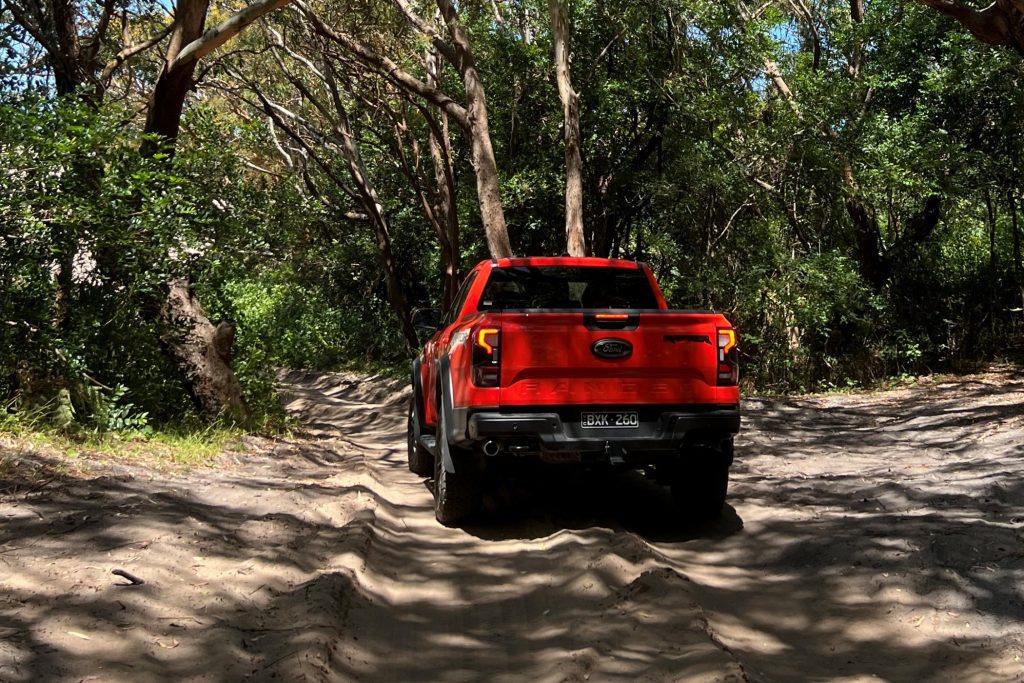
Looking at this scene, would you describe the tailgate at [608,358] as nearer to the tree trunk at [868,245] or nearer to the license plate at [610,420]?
the license plate at [610,420]

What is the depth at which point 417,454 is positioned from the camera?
31.1 feet

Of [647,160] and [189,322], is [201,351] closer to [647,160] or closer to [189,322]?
[189,322]

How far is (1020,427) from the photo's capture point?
999 centimetres

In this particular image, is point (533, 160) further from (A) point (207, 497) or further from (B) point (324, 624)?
(B) point (324, 624)

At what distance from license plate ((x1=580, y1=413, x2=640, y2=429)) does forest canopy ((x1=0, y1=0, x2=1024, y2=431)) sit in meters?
5.23

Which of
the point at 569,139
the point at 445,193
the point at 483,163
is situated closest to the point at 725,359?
the point at 483,163

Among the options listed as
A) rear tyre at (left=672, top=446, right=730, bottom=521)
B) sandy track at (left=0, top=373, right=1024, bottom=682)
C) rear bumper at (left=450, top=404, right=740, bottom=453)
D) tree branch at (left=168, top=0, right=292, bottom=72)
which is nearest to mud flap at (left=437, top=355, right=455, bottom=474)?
rear bumper at (left=450, top=404, right=740, bottom=453)

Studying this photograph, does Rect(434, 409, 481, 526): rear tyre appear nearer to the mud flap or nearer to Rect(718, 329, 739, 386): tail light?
the mud flap

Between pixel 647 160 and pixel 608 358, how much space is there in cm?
1460

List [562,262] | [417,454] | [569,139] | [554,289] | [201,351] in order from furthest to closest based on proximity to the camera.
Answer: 1. [569,139]
2. [201,351]
3. [417,454]
4. [554,289]
5. [562,262]

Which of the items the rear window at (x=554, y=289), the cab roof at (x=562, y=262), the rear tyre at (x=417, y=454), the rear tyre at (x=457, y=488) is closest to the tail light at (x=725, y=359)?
the rear window at (x=554, y=289)

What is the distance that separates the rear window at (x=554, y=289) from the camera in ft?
25.7

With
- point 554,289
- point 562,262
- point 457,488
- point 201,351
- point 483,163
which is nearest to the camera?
point 457,488

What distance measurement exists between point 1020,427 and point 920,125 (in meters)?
8.22
